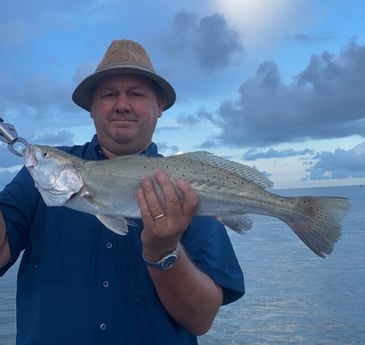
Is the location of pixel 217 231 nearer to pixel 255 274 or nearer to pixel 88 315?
pixel 88 315

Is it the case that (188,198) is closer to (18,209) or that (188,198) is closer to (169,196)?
(169,196)

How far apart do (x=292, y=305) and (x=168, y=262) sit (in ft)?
36.6

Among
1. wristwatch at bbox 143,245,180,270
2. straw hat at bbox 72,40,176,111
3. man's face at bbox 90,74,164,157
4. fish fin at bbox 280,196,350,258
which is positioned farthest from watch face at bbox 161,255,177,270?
straw hat at bbox 72,40,176,111

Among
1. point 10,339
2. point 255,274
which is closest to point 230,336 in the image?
point 10,339

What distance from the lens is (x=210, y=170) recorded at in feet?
14.1

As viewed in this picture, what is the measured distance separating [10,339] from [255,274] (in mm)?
9594

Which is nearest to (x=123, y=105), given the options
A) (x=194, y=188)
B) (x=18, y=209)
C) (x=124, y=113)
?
(x=124, y=113)

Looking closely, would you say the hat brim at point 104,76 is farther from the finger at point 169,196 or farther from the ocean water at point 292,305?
the ocean water at point 292,305

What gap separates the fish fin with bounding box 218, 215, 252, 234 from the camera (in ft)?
14.0

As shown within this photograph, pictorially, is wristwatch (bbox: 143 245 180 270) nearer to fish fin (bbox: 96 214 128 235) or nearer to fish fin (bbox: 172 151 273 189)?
fish fin (bbox: 96 214 128 235)

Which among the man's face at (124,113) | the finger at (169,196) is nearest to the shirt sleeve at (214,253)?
the finger at (169,196)

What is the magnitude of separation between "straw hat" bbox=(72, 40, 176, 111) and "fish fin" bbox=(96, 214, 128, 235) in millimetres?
1364

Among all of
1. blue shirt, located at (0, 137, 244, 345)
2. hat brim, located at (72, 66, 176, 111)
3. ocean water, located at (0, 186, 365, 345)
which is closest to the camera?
blue shirt, located at (0, 137, 244, 345)

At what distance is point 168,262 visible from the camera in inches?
159
